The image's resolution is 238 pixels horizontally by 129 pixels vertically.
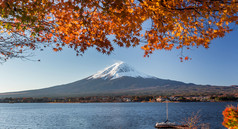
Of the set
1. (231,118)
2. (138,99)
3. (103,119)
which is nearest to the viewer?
(231,118)

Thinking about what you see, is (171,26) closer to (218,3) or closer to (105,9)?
(218,3)

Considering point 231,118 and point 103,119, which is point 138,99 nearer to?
point 103,119

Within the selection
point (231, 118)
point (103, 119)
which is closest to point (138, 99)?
point (103, 119)

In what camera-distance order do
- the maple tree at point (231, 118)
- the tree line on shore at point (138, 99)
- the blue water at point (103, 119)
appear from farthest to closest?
the tree line on shore at point (138, 99)
the blue water at point (103, 119)
the maple tree at point (231, 118)

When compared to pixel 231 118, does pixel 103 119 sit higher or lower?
lower

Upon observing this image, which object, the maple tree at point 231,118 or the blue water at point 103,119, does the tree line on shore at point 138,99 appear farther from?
the maple tree at point 231,118

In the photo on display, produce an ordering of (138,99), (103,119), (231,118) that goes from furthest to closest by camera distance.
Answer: (138,99), (103,119), (231,118)

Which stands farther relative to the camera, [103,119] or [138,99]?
[138,99]

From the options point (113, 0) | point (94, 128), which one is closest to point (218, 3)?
point (113, 0)

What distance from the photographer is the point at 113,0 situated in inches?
248

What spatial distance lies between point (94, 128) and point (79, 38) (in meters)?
29.0

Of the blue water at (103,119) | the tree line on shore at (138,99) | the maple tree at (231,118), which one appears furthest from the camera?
the tree line on shore at (138,99)

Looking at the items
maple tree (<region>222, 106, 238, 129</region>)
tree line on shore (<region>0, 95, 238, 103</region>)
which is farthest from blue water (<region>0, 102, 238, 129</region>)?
tree line on shore (<region>0, 95, 238, 103</region>)

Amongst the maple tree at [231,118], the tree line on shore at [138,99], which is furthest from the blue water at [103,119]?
the tree line on shore at [138,99]
